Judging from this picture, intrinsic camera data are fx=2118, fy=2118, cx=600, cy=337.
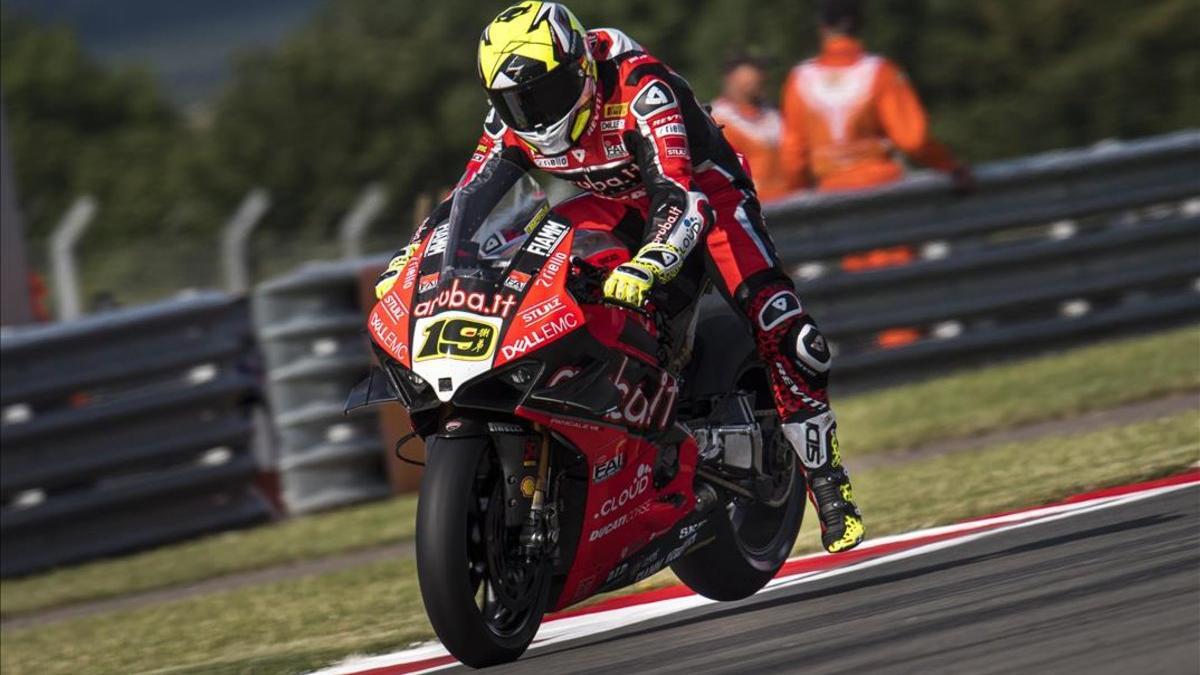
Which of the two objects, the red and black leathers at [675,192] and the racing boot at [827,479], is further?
the racing boot at [827,479]

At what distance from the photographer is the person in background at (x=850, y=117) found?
11.4m

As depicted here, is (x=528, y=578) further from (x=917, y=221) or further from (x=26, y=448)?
(x=917, y=221)

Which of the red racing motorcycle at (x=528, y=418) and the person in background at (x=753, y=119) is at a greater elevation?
the red racing motorcycle at (x=528, y=418)

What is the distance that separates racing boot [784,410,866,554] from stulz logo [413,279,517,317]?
137cm

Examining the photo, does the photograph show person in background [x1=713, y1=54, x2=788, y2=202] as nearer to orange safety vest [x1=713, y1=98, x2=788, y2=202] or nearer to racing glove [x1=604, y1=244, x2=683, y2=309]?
orange safety vest [x1=713, y1=98, x2=788, y2=202]

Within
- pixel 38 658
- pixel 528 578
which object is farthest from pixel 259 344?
pixel 528 578

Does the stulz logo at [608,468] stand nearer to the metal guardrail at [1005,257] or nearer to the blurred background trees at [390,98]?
the metal guardrail at [1005,257]

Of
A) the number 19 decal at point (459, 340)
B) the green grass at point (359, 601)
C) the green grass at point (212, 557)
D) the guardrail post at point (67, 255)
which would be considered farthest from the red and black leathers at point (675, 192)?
the guardrail post at point (67, 255)

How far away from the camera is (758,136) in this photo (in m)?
11.9

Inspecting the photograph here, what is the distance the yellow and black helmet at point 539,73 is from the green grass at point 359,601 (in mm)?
1654

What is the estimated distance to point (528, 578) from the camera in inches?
225

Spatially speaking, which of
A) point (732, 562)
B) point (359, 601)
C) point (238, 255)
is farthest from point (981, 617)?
point (238, 255)

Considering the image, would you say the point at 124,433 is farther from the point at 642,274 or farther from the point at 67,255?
the point at 67,255

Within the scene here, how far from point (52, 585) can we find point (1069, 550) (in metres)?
4.79
